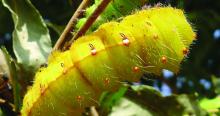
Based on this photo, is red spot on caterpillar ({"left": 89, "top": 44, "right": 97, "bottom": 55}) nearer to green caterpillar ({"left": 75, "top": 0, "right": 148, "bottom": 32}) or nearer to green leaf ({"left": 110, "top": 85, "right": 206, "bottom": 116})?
green caterpillar ({"left": 75, "top": 0, "right": 148, "bottom": 32})

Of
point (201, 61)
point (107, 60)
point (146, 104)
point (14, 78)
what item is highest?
point (107, 60)

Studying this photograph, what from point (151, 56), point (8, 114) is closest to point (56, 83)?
point (151, 56)

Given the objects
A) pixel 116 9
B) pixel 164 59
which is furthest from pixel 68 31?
pixel 164 59

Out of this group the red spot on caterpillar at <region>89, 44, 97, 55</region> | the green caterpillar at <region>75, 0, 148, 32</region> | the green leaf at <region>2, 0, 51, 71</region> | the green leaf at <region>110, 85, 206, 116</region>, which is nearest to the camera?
the red spot on caterpillar at <region>89, 44, 97, 55</region>

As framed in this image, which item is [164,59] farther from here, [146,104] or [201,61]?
[201,61]

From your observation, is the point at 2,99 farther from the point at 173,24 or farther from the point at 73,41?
the point at 173,24

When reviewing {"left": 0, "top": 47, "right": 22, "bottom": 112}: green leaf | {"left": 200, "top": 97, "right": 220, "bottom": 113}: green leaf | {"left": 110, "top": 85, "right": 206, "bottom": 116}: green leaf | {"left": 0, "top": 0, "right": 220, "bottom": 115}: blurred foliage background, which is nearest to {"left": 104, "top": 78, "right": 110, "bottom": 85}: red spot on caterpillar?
{"left": 0, "top": 47, "right": 22, "bottom": 112}: green leaf
